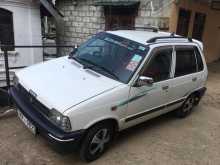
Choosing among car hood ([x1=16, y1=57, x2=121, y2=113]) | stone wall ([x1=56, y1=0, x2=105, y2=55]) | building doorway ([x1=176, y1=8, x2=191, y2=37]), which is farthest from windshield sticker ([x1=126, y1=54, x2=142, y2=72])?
stone wall ([x1=56, y1=0, x2=105, y2=55])

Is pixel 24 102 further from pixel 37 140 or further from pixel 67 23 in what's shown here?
pixel 67 23

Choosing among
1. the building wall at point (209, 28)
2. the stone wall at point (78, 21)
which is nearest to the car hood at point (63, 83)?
the building wall at point (209, 28)

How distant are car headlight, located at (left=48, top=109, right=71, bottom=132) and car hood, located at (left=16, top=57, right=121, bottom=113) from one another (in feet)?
0.20

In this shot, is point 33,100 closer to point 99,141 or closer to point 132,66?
point 99,141

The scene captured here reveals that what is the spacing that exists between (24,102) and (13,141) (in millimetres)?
812

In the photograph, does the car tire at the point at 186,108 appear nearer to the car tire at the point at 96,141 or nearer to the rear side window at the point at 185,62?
the rear side window at the point at 185,62

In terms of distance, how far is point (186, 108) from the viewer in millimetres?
5520

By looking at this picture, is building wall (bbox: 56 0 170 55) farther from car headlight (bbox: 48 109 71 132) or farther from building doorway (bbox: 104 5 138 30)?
car headlight (bbox: 48 109 71 132)

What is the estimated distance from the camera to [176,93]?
4746 millimetres

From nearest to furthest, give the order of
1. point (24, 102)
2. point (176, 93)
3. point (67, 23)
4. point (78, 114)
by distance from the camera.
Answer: point (78, 114) → point (24, 102) → point (176, 93) → point (67, 23)

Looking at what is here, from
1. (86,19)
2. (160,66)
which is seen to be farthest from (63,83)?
(86,19)

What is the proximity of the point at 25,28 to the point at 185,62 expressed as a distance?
6.96 metres

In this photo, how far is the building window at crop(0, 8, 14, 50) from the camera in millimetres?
9008

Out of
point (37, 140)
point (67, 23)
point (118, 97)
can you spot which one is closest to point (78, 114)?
point (118, 97)
